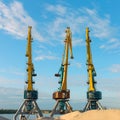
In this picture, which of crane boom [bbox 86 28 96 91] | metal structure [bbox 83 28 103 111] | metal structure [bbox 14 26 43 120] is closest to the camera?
metal structure [bbox 14 26 43 120]

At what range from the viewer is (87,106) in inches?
4213

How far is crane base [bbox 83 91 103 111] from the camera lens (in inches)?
4163

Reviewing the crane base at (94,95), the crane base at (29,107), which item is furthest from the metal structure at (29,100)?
the crane base at (94,95)

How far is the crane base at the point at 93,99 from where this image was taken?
106 meters

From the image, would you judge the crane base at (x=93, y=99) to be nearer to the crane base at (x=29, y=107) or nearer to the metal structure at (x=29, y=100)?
the crane base at (x=29, y=107)

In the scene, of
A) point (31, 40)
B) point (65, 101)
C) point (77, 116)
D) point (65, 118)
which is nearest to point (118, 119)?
point (77, 116)

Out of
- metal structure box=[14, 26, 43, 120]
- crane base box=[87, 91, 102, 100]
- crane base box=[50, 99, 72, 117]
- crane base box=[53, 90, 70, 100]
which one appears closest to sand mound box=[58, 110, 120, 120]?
crane base box=[53, 90, 70, 100]

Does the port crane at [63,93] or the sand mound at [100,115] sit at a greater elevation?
the port crane at [63,93]

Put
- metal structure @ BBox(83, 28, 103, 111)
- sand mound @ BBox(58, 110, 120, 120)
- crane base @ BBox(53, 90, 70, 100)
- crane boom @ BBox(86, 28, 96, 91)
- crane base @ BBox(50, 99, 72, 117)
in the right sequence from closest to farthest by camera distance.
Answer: sand mound @ BBox(58, 110, 120, 120) < crane base @ BBox(53, 90, 70, 100) < crane base @ BBox(50, 99, 72, 117) < metal structure @ BBox(83, 28, 103, 111) < crane boom @ BBox(86, 28, 96, 91)

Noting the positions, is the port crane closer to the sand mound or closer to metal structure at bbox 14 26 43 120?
metal structure at bbox 14 26 43 120

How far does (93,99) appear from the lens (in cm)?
10606

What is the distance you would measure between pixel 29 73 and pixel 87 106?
2206 centimetres

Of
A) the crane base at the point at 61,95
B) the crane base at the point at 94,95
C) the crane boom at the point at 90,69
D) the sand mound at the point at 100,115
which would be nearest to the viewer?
the sand mound at the point at 100,115

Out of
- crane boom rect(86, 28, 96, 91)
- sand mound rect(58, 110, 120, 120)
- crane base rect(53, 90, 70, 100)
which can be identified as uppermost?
crane boom rect(86, 28, 96, 91)
